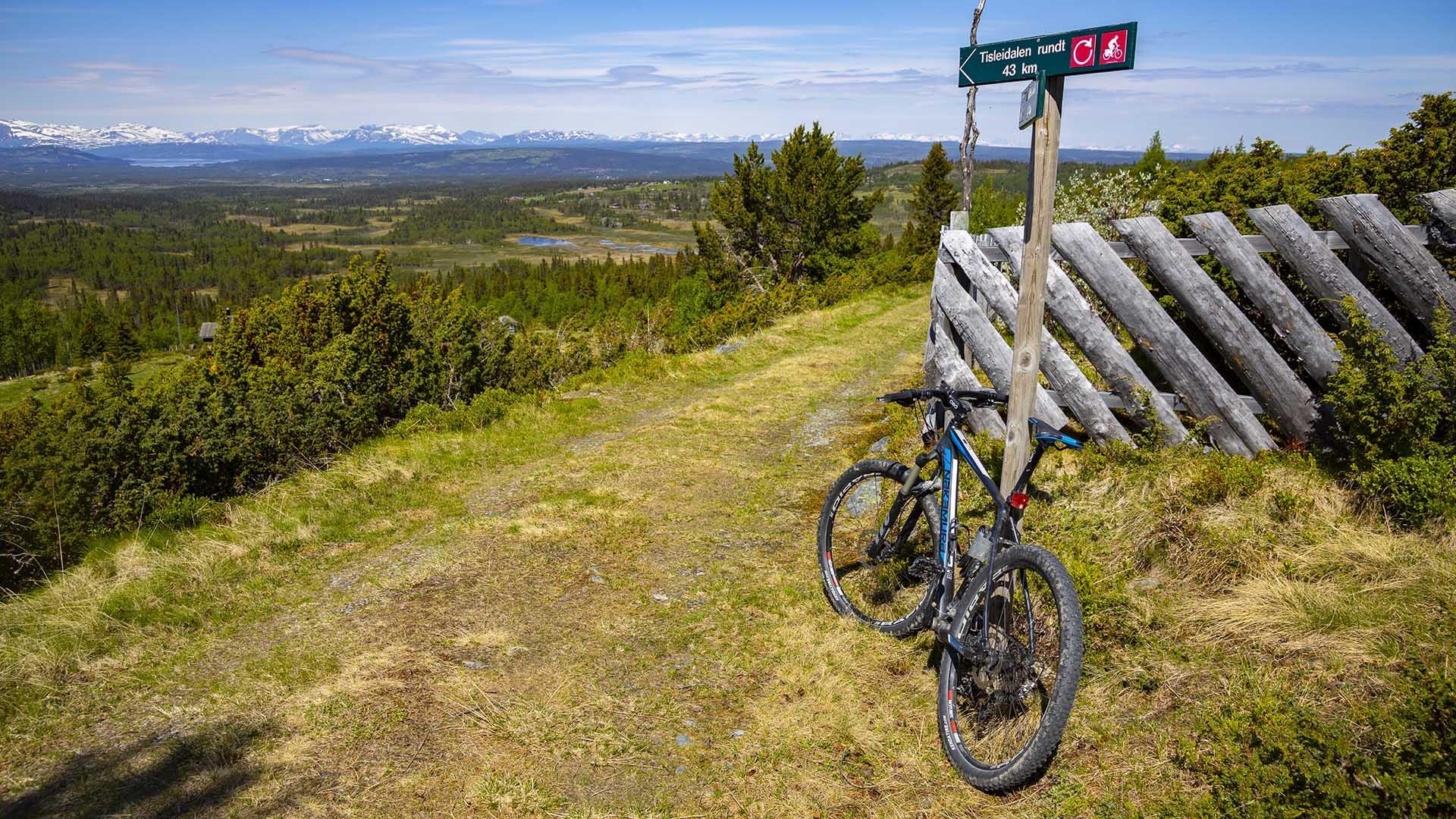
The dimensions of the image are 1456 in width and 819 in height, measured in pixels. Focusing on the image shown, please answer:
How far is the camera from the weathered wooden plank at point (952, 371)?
6.79 metres

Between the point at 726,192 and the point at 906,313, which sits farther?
the point at 726,192

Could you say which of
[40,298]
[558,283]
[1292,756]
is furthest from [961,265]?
[40,298]

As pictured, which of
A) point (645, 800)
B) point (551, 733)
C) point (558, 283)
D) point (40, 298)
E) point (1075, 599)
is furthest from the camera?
point (40, 298)

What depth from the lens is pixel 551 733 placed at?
4.00m

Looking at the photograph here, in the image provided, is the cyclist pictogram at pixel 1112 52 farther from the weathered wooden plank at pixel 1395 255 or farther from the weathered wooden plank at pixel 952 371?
the weathered wooden plank at pixel 952 371

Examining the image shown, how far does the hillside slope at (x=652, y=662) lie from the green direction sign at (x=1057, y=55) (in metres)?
2.70

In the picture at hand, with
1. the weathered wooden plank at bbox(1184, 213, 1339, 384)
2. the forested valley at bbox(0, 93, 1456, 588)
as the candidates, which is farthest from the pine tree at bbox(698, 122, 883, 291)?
the weathered wooden plank at bbox(1184, 213, 1339, 384)

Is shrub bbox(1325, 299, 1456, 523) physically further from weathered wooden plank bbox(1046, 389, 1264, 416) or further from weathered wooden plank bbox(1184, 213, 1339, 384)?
weathered wooden plank bbox(1046, 389, 1264, 416)

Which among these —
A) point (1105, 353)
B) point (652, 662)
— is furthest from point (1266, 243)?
point (652, 662)

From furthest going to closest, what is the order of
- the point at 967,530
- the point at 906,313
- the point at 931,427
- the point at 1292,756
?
the point at 906,313
the point at 967,530
the point at 931,427
the point at 1292,756

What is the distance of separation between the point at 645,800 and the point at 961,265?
5086mm

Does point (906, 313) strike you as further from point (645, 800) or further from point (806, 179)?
point (806, 179)

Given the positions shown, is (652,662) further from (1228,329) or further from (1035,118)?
(1228,329)

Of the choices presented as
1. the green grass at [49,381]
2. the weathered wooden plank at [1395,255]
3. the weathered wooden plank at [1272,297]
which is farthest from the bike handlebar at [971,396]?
the green grass at [49,381]
